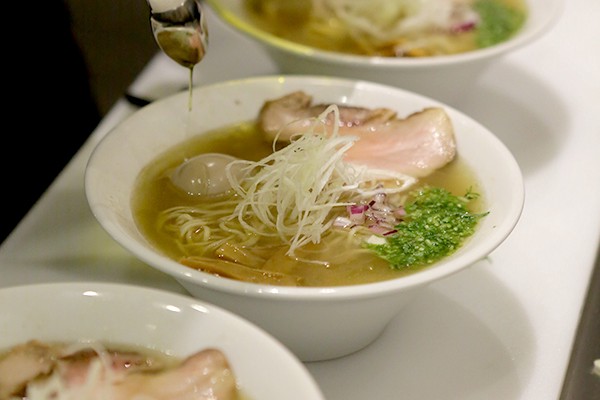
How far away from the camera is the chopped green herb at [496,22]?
1777 mm

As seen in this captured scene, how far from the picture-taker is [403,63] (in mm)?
1495

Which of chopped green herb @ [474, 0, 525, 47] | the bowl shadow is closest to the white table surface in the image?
the bowl shadow

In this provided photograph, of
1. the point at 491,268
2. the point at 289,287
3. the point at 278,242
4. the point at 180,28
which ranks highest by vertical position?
the point at 180,28

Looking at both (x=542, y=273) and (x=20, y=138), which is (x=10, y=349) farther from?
(x=542, y=273)

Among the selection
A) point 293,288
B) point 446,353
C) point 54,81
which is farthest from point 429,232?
point 54,81

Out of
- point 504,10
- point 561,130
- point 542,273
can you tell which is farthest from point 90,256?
point 504,10

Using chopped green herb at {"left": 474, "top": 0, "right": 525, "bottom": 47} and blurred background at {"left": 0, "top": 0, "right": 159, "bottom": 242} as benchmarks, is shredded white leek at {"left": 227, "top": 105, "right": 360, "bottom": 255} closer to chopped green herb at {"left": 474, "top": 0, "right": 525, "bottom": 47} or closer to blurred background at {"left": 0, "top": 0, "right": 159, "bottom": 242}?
blurred background at {"left": 0, "top": 0, "right": 159, "bottom": 242}

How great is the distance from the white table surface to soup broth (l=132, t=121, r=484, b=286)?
128mm

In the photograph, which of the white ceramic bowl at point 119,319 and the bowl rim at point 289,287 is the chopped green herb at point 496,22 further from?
the white ceramic bowl at point 119,319

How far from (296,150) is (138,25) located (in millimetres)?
843

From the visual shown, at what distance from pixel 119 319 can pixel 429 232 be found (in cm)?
46

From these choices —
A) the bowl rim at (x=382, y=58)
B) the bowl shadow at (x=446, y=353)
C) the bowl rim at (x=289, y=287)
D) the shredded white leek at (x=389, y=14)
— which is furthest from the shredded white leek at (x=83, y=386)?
the shredded white leek at (x=389, y=14)

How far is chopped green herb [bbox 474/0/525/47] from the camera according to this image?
178 cm

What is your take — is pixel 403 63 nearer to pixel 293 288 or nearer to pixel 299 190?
pixel 299 190
